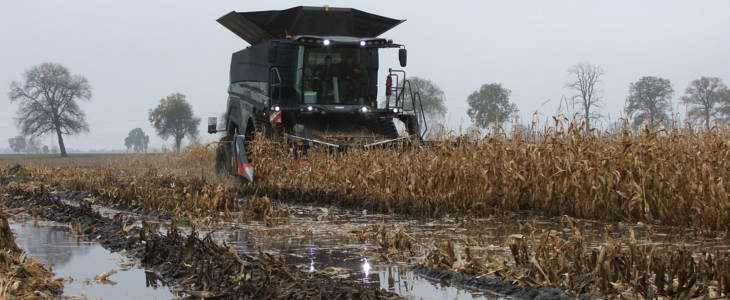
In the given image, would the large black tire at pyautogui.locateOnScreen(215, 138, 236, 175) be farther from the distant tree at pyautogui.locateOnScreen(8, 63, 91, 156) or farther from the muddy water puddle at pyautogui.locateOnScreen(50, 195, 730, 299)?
the distant tree at pyautogui.locateOnScreen(8, 63, 91, 156)

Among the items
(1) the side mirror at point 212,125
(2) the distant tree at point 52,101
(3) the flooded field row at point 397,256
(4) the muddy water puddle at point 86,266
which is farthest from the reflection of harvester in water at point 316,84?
(2) the distant tree at point 52,101

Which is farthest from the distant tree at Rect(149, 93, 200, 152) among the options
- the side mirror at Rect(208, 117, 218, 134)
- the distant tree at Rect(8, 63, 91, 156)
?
the side mirror at Rect(208, 117, 218, 134)

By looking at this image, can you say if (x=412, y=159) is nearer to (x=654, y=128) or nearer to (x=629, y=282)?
(x=654, y=128)

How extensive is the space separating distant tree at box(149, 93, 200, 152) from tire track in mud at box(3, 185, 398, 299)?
103344 millimetres

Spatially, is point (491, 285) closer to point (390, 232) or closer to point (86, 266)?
point (390, 232)

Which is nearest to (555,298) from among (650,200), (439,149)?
(650,200)

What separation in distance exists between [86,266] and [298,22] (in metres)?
12.0

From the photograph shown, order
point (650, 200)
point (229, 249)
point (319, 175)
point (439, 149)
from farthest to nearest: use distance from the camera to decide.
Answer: point (319, 175) < point (439, 149) < point (650, 200) < point (229, 249)

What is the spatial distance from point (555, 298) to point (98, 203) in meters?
9.96

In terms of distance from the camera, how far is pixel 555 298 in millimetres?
4883

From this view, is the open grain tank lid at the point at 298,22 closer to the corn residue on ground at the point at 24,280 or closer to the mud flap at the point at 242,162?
the mud flap at the point at 242,162

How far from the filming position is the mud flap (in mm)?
15247

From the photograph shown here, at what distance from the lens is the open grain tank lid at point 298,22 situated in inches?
700

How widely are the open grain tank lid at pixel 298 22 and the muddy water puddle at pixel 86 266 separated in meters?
9.43
